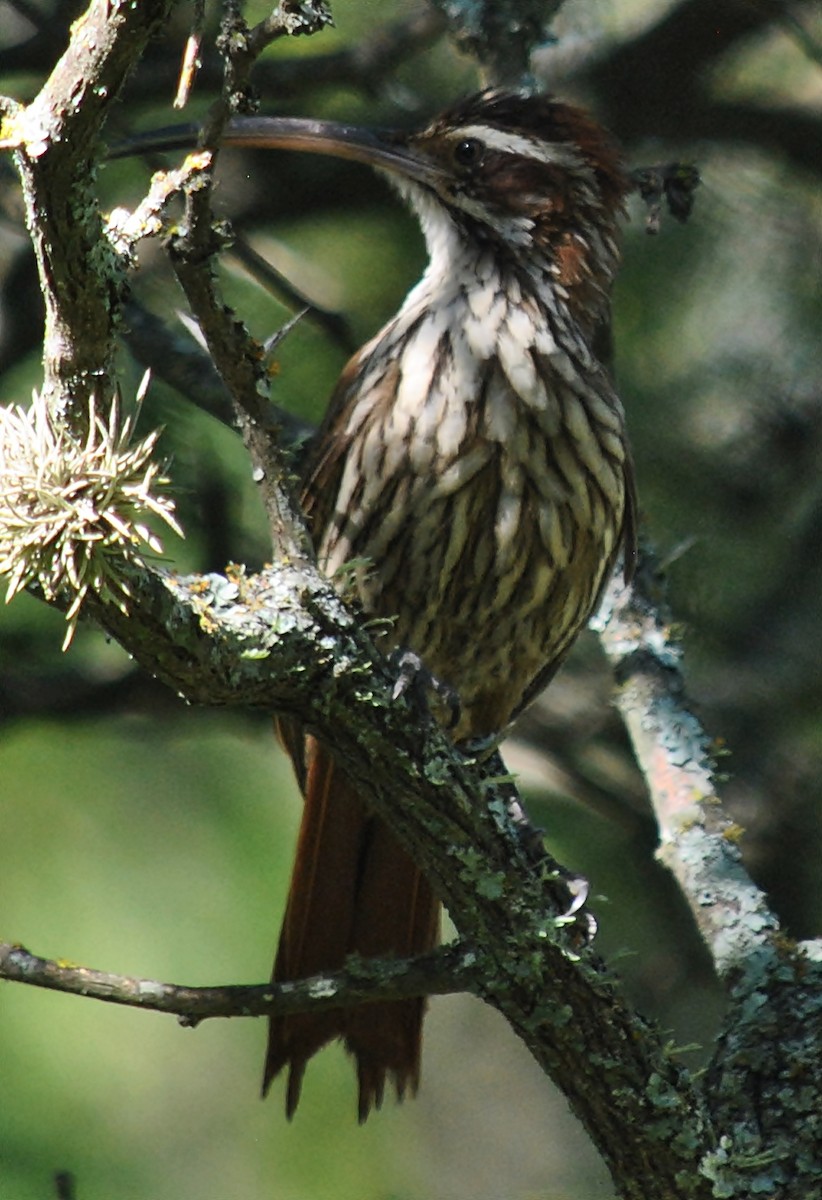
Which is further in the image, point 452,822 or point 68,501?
point 452,822

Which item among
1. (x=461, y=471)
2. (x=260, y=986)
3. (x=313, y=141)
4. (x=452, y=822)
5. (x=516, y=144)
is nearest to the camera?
(x=452, y=822)

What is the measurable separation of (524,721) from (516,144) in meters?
1.43

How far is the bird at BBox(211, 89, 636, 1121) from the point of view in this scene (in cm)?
299

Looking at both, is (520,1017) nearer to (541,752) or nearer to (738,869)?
(738,869)

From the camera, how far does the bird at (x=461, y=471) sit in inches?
118

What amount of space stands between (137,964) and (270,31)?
124 inches

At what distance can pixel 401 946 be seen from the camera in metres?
3.30

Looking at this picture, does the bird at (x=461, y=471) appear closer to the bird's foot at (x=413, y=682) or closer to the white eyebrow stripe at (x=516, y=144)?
the white eyebrow stripe at (x=516, y=144)

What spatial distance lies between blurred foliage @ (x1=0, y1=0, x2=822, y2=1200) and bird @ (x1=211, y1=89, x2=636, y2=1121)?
0.85 meters

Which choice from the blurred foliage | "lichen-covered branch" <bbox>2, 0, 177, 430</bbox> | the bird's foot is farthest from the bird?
"lichen-covered branch" <bbox>2, 0, 177, 430</bbox>

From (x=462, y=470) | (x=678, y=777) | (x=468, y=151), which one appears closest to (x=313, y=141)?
(x=468, y=151)

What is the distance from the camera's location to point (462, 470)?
9.73 ft

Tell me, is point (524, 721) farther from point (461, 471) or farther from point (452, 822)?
point (452, 822)

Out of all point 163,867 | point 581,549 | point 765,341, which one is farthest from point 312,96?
point 163,867
